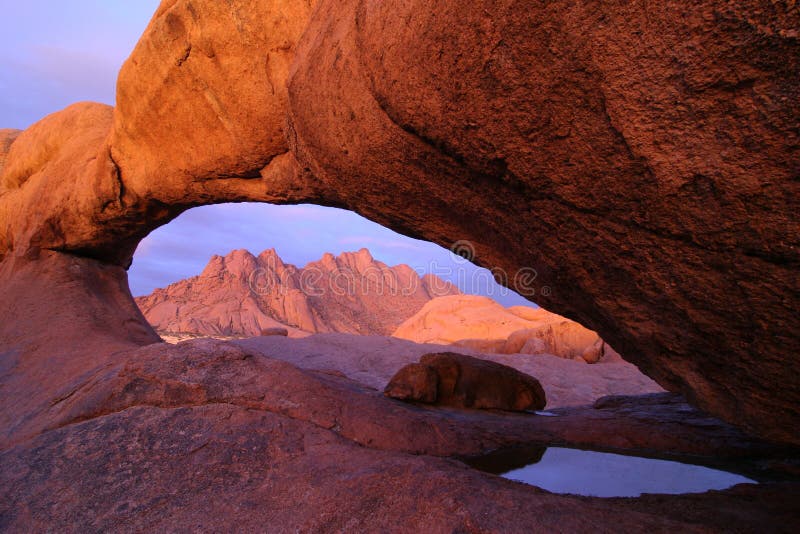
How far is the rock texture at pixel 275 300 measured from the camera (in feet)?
98.6

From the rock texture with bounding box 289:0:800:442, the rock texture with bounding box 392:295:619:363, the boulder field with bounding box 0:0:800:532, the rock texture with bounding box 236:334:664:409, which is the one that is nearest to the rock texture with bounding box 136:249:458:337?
the rock texture with bounding box 392:295:619:363

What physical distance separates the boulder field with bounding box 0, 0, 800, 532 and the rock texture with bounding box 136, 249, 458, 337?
23.9 m

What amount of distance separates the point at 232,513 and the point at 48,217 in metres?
6.38

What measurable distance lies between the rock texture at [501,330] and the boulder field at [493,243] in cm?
809

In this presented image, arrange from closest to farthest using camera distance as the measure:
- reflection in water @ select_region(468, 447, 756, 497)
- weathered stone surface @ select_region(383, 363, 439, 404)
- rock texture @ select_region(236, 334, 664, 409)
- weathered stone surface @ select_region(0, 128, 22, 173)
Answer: reflection in water @ select_region(468, 447, 756, 497) < weathered stone surface @ select_region(383, 363, 439, 404) < rock texture @ select_region(236, 334, 664, 409) < weathered stone surface @ select_region(0, 128, 22, 173)

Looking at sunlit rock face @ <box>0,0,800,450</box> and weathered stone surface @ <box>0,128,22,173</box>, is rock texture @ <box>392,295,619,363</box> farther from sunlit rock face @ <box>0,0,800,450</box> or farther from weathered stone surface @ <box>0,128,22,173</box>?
weathered stone surface @ <box>0,128,22,173</box>

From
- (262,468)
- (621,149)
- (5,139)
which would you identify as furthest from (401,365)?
(5,139)

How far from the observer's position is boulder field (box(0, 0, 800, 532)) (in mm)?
1469

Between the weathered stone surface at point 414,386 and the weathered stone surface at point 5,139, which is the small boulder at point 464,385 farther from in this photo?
the weathered stone surface at point 5,139

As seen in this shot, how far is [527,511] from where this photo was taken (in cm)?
170

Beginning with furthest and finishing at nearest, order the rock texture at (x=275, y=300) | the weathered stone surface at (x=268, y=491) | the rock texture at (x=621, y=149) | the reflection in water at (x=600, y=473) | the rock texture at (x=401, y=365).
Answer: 1. the rock texture at (x=275, y=300)
2. the rock texture at (x=401, y=365)
3. the reflection in water at (x=600, y=473)
4. the weathered stone surface at (x=268, y=491)
5. the rock texture at (x=621, y=149)

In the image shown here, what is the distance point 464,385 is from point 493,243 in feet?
7.77

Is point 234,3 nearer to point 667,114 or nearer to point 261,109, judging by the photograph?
point 261,109

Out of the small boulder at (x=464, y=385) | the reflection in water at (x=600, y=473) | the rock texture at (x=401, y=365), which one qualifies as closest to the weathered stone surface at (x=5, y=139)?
the rock texture at (x=401, y=365)
